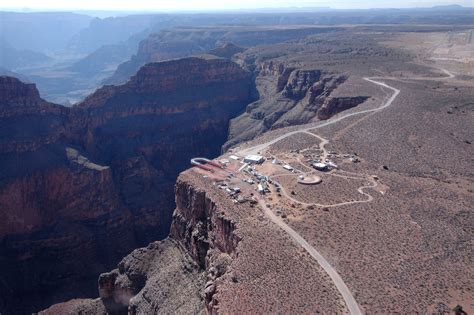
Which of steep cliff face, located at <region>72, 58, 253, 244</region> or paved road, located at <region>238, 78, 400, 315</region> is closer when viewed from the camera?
paved road, located at <region>238, 78, 400, 315</region>

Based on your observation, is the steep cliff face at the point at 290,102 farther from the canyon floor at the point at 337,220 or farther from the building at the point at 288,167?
the building at the point at 288,167

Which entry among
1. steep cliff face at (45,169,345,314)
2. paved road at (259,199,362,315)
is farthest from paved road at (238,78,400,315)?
steep cliff face at (45,169,345,314)

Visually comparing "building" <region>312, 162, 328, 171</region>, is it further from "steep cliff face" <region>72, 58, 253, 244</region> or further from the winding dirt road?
"steep cliff face" <region>72, 58, 253, 244</region>

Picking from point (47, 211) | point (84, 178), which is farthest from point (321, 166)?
point (47, 211)

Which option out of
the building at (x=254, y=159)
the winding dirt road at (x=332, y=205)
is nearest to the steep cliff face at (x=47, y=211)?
the winding dirt road at (x=332, y=205)

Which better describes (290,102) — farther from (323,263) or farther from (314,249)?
(323,263)

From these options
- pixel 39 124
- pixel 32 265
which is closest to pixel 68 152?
pixel 39 124
